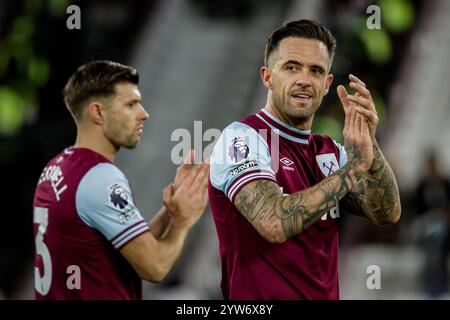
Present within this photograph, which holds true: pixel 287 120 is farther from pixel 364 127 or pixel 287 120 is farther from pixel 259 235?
pixel 259 235

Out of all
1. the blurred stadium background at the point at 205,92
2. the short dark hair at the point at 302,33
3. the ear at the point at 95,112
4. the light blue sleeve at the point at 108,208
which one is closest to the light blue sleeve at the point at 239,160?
the short dark hair at the point at 302,33

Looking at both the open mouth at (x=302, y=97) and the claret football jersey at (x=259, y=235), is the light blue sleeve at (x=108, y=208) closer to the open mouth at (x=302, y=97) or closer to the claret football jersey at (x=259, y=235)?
the claret football jersey at (x=259, y=235)

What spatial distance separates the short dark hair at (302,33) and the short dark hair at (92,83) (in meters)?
1.06

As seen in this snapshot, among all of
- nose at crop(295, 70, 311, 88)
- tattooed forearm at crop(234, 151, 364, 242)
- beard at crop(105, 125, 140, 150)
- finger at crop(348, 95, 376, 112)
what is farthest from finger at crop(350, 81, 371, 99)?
beard at crop(105, 125, 140, 150)

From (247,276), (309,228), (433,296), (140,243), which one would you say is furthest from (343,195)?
(433,296)

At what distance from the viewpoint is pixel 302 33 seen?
3.72 m

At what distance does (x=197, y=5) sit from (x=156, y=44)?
954 millimetres

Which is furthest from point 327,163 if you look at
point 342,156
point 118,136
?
point 118,136

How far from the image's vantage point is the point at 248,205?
3484mm

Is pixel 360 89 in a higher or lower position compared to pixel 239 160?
higher

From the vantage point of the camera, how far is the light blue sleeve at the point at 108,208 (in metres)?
4.25

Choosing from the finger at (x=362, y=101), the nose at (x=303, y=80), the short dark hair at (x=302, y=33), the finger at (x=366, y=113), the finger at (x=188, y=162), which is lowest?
the finger at (x=188, y=162)

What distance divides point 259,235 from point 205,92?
29.5 feet

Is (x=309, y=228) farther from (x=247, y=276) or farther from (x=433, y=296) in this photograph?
(x=433, y=296)
